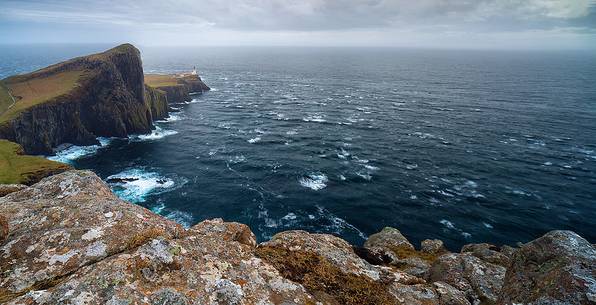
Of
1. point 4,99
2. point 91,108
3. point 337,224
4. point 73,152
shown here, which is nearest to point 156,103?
point 91,108

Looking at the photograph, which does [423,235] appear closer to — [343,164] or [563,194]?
[343,164]

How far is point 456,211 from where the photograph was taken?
194ft

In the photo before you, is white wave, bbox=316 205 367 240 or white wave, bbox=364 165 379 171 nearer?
white wave, bbox=316 205 367 240

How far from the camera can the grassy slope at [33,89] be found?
284 feet

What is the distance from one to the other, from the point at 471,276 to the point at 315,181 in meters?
52.9

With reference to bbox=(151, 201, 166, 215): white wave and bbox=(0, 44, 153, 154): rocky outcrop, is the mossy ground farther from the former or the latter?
bbox=(0, 44, 153, 154): rocky outcrop

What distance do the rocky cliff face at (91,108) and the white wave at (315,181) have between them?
67458 millimetres

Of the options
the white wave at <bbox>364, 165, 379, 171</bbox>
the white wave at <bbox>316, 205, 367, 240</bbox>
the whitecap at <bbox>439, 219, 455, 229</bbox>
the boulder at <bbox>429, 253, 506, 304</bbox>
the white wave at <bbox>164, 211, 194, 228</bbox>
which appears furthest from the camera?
the white wave at <bbox>364, 165, 379, 171</bbox>

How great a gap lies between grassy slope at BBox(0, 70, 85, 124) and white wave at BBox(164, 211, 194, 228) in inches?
2189

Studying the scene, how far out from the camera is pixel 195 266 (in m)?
11.2

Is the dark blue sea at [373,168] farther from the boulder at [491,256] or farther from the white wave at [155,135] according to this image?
the boulder at [491,256]

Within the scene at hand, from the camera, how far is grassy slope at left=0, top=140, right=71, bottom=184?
5560 cm

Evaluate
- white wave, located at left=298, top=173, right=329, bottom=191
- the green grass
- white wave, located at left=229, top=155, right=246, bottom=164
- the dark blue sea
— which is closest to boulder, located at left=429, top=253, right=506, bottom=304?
the dark blue sea

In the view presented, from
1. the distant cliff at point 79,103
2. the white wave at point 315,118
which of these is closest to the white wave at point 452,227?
the white wave at point 315,118
